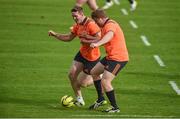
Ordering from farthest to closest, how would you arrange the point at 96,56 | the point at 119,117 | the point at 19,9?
the point at 19,9, the point at 96,56, the point at 119,117

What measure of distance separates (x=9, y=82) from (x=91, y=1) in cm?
728

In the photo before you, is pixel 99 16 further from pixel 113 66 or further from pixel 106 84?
pixel 106 84

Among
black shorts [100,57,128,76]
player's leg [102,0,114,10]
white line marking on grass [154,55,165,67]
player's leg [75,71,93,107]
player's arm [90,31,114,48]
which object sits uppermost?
player's arm [90,31,114,48]

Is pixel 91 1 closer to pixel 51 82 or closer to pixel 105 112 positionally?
pixel 51 82

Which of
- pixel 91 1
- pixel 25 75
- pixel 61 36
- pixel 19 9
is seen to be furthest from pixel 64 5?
pixel 61 36

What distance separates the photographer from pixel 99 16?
1934 centimetres

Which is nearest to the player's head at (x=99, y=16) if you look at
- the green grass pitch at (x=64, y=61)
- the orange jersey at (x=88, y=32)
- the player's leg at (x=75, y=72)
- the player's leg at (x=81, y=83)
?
the orange jersey at (x=88, y=32)

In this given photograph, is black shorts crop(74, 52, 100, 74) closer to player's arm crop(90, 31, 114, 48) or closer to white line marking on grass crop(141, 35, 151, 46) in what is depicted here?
player's arm crop(90, 31, 114, 48)

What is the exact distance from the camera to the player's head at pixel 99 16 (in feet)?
63.3

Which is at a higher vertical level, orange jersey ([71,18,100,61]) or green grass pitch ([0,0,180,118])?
orange jersey ([71,18,100,61])

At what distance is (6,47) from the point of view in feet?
94.1

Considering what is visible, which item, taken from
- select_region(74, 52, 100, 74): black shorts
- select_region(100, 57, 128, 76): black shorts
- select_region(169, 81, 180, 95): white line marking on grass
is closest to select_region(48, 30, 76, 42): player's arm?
select_region(74, 52, 100, 74): black shorts

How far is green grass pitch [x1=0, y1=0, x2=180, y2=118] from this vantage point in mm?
20609

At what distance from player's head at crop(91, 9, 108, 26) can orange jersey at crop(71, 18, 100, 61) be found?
70 centimetres
